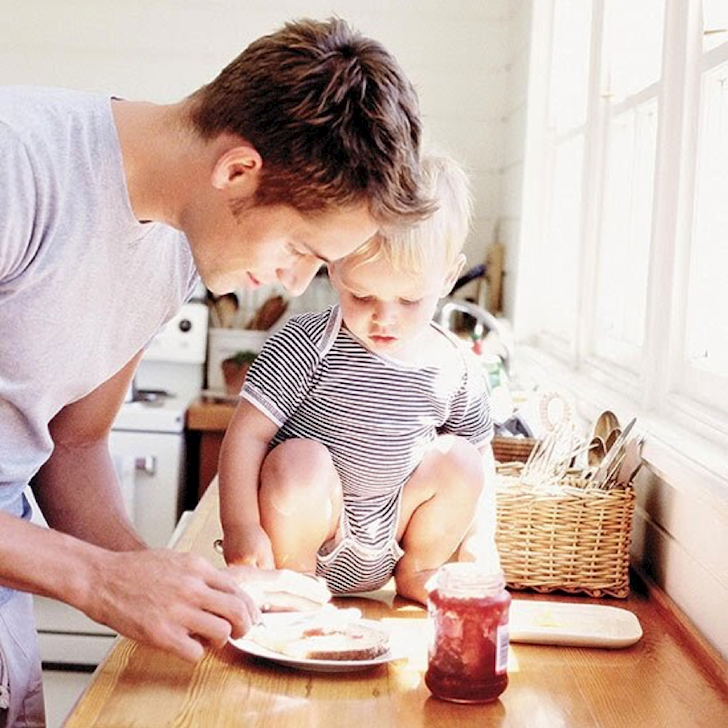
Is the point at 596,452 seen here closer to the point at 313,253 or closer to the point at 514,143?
the point at 313,253

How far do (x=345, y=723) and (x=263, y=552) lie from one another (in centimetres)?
35

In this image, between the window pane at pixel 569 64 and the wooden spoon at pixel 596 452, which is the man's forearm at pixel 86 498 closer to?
the wooden spoon at pixel 596 452

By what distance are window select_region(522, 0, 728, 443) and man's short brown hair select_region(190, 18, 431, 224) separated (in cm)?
80

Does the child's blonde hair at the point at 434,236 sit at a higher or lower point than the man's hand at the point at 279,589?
higher

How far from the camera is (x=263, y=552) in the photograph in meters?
1.64

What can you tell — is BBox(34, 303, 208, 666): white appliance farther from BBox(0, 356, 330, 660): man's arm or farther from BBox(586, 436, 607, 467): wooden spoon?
BBox(0, 356, 330, 660): man's arm

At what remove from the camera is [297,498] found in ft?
5.50

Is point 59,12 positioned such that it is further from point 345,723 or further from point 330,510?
point 345,723

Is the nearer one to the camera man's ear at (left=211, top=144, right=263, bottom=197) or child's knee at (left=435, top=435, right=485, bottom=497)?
man's ear at (left=211, top=144, right=263, bottom=197)

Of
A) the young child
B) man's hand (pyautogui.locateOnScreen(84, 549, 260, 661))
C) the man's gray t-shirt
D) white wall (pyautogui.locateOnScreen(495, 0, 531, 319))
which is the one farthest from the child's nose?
white wall (pyautogui.locateOnScreen(495, 0, 531, 319))

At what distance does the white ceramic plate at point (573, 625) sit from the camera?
1.63 meters

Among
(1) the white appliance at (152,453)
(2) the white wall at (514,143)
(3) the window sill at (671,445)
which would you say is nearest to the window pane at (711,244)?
A: (3) the window sill at (671,445)

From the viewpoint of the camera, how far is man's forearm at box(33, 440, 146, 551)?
5.75ft

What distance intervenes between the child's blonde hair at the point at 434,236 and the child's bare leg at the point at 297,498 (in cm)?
26
